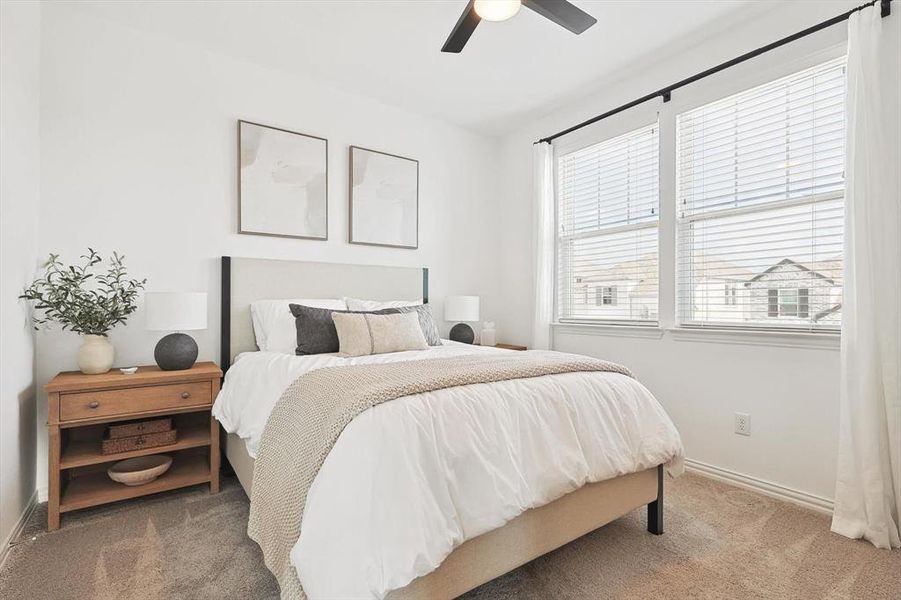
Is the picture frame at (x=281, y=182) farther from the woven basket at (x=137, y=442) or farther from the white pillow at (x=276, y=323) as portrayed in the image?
the woven basket at (x=137, y=442)

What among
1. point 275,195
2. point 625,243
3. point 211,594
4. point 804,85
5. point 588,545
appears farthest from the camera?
point 625,243

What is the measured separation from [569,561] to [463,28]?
250 cm

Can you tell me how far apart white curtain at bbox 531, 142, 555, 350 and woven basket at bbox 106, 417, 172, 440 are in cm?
269

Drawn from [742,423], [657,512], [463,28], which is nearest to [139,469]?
[657,512]

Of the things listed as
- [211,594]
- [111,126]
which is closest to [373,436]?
[211,594]

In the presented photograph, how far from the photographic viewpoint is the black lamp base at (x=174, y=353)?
2.45 metres

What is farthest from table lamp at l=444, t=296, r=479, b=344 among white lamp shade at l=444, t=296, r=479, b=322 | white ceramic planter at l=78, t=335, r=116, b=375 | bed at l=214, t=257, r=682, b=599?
white ceramic planter at l=78, t=335, r=116, b=375

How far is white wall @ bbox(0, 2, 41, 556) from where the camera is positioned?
6.19 ft

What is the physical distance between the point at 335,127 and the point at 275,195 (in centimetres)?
75

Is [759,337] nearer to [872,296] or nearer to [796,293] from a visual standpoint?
[796,293]

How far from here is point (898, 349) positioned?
6.59 ft

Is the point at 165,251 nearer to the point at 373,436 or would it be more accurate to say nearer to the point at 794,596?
the point at 373,436

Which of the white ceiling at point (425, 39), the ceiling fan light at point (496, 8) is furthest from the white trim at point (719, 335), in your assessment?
the ceiling fan light at point (496, 8)

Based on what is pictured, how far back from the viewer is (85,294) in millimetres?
2355
